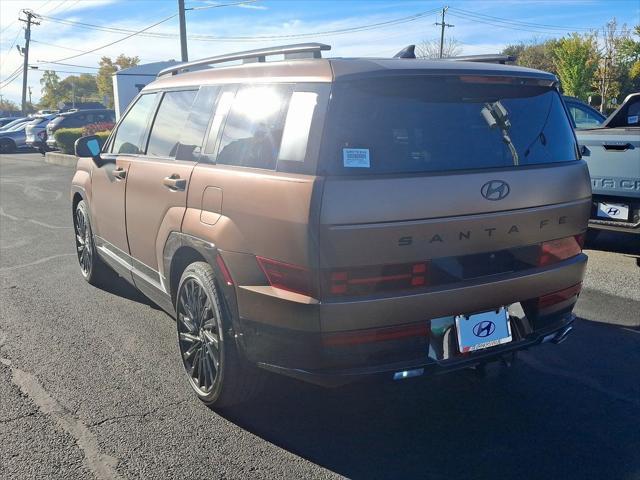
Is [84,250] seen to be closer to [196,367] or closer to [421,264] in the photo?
[196,367]

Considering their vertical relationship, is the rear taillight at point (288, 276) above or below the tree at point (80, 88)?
below

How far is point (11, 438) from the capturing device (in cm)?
329

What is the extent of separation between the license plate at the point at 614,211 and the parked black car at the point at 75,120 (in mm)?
21341

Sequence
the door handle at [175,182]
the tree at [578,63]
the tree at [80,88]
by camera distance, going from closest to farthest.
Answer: the door handle at [175,182] < the tree at [578,63] < the tree at [80,88]

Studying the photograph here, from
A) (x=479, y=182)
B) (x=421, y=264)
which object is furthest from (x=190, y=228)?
(x=479, y=182)

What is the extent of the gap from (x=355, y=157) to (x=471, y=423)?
5.31ft

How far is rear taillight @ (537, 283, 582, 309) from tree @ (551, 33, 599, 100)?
148 ft

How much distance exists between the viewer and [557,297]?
3.43 m

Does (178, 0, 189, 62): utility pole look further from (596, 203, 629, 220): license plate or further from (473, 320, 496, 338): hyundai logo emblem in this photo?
(473, 320, 496, 338): hyundai logo emblem

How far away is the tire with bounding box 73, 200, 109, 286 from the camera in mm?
5875

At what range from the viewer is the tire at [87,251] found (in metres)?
5.88

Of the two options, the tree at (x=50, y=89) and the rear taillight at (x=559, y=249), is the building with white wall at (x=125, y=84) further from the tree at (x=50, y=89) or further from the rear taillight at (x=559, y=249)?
the tree at (x=50, y=89)

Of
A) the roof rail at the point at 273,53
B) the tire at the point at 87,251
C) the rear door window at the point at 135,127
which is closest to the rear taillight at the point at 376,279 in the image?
the roof rail at the point at 273,53

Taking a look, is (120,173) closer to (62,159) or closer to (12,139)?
(62,159)
